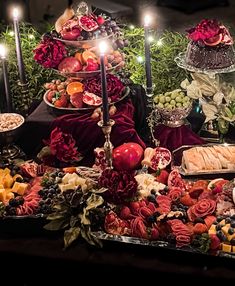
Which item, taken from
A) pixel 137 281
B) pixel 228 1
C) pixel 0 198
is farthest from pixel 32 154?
pixel 228 1

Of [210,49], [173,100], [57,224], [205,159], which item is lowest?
[57,224]

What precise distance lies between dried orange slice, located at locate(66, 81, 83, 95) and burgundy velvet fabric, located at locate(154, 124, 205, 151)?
16.4 inches

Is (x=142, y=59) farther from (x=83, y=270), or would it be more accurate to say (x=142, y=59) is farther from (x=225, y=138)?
(x=83, y=270)

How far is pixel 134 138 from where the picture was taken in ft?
8.36

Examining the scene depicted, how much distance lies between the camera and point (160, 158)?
94.6 inches

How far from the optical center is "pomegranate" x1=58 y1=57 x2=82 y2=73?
2.67 metres

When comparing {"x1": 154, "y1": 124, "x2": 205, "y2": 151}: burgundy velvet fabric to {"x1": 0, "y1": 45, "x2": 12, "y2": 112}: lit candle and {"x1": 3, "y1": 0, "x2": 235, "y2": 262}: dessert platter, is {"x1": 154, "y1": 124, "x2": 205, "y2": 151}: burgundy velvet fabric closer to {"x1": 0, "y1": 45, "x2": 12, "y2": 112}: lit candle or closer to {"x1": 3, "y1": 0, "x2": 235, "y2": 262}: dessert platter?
{"x1": 3, "y1": 0, "x2": 235, "y2": 262}: dessert platter

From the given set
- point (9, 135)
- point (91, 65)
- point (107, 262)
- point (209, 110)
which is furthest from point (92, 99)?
point (107, 262)

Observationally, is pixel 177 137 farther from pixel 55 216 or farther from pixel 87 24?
pixel 55 216

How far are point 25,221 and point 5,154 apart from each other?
2.16ft

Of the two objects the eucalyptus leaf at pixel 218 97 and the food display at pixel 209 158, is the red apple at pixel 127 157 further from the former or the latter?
the eucalyptus leaf at pixel 218 97

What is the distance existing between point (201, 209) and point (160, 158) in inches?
19.2

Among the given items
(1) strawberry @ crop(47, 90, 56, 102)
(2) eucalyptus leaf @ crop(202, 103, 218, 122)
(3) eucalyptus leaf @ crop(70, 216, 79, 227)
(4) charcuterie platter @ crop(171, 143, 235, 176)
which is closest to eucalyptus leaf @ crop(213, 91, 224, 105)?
(2) eucalyptus leaf @ crop(202, 103, 218, 122)

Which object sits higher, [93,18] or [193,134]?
[93,18]
